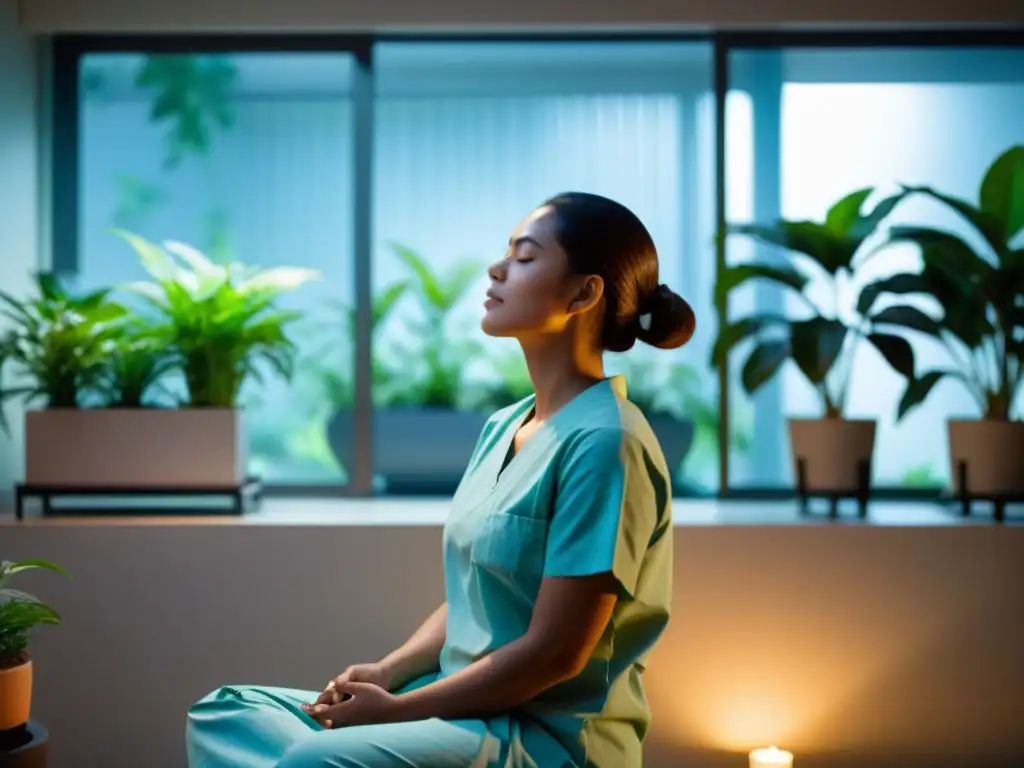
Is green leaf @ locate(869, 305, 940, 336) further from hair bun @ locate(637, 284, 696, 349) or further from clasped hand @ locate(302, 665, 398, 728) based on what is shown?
clasped hand @ locate(302, 665, 398, 728)

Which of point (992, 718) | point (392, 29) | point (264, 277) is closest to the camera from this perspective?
point (992, 718)

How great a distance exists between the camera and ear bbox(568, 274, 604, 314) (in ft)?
5.65

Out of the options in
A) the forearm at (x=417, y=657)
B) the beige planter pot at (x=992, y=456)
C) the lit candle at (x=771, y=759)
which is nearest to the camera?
the forearm at (x=417, y=657)

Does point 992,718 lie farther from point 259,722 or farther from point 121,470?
point 121,470

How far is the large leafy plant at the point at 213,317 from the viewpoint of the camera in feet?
9.28

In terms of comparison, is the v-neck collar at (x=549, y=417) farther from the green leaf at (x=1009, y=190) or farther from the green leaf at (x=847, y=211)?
the green leaf at (x=1009, y=190)

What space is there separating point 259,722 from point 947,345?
2009 millimetres

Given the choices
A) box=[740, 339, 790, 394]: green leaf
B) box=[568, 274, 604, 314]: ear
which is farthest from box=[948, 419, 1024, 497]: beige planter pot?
box=[568, 274, 604, 314]: ear

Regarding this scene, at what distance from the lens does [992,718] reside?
267 centimetres

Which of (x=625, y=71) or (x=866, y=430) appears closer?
(x=866, y=430)

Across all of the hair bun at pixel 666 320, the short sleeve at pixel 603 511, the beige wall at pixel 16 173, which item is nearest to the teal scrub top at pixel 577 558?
the short sleeve at pixel 603 511

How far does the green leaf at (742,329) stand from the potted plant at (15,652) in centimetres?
160

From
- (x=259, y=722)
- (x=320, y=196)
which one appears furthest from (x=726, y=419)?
(x=259, y=722)

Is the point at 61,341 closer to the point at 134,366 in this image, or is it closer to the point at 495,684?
the point at 134,366
